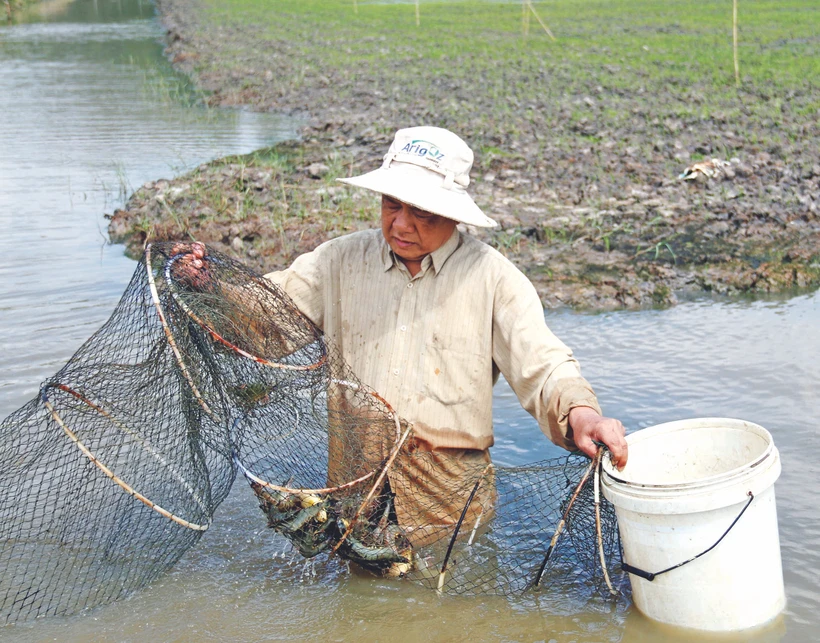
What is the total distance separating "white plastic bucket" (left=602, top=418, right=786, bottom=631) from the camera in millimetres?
2514

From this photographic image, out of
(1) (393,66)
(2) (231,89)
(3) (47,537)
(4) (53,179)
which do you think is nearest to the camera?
(3) (47,537)

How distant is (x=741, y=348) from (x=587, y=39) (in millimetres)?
15306

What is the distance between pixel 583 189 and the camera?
26.0 ft

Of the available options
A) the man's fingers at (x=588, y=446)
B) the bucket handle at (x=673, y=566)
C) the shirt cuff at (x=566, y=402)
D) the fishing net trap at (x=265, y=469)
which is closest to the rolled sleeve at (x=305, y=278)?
the fishing net trap at (x=265, y=469)

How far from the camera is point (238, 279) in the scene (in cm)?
306

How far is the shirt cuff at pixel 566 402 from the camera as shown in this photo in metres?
2.79

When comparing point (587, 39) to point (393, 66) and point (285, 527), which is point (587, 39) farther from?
point (285, 527)

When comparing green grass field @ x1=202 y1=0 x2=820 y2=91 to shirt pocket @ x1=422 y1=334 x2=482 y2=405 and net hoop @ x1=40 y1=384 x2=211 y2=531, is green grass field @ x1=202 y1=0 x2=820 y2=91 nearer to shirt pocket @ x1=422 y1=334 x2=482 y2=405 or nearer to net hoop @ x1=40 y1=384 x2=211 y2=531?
shirt pocket @ x1=422 y1=334 x2=482 y2=405

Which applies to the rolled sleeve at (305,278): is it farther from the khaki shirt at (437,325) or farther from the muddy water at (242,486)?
the muddy water at (242,486)

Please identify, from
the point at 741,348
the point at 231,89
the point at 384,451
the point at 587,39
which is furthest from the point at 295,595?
the point at 587,39

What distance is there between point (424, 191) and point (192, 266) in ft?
2.38

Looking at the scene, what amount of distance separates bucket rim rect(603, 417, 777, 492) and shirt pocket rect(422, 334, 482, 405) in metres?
0.56

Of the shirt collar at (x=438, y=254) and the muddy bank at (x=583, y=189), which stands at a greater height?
the shirt collar at (x=438, y=254)

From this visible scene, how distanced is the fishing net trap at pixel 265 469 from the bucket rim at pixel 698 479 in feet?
0.29
